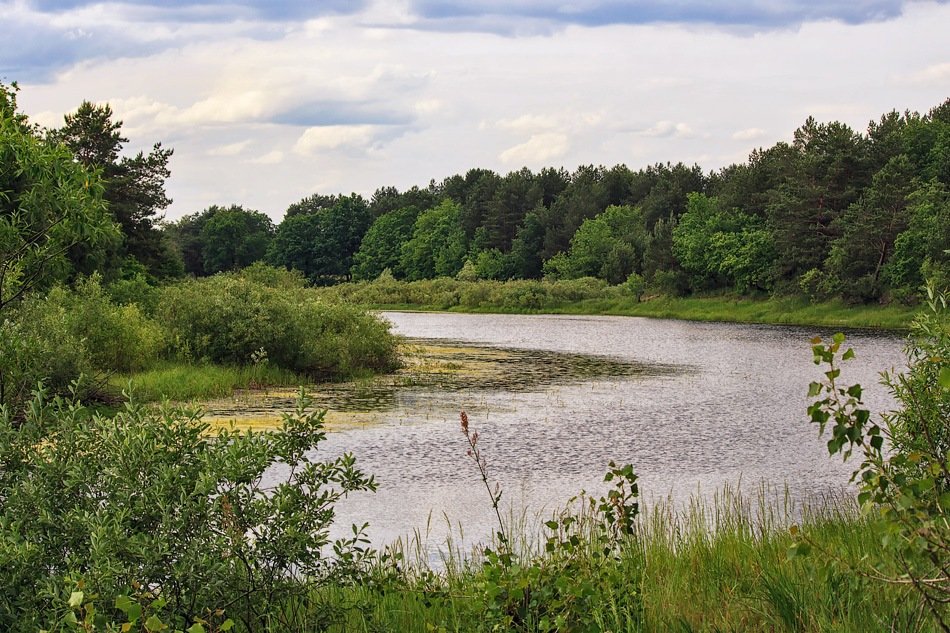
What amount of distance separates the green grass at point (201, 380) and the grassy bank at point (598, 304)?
31818mm

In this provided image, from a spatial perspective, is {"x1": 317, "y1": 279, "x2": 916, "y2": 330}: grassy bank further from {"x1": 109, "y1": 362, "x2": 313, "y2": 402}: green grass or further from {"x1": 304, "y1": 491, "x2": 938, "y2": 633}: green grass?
{"x1": 304, "y1": 491, "x2": 938, "y2": 633}: green grass

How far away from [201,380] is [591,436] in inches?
416

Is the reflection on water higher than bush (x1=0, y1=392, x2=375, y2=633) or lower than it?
lower

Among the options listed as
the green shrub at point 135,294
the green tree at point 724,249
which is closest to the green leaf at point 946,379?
the green shrub at point 135,294

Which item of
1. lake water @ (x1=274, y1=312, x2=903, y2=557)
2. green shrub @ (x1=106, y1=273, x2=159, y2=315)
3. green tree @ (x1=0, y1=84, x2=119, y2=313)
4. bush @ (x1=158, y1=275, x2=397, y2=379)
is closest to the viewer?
green tree @ (x1=0, y1=84, x2=119, y2=313)

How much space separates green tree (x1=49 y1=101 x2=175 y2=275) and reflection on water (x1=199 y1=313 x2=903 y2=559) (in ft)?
43.4

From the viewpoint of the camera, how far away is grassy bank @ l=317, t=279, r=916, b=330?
6266cm

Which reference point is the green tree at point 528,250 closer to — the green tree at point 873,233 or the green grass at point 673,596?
the green tree at point 873,233

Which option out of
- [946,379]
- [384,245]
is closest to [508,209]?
[384,245]

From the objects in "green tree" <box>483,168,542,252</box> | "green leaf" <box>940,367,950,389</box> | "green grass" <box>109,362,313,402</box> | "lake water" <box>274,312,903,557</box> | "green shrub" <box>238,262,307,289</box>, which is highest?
"green tree" <box>483,168,542,252</box>

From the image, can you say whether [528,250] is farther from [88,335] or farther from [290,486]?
[290,486]

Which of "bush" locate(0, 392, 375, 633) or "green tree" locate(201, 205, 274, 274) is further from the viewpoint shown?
"green tree" locate(201, 205, 274, 274)

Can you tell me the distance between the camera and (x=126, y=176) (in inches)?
1566

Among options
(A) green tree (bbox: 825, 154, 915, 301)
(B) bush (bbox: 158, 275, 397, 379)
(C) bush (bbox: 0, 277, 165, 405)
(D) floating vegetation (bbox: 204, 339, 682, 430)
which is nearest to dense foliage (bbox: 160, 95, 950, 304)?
(A) green tree (bbox: 825, 154, 915, 301)
